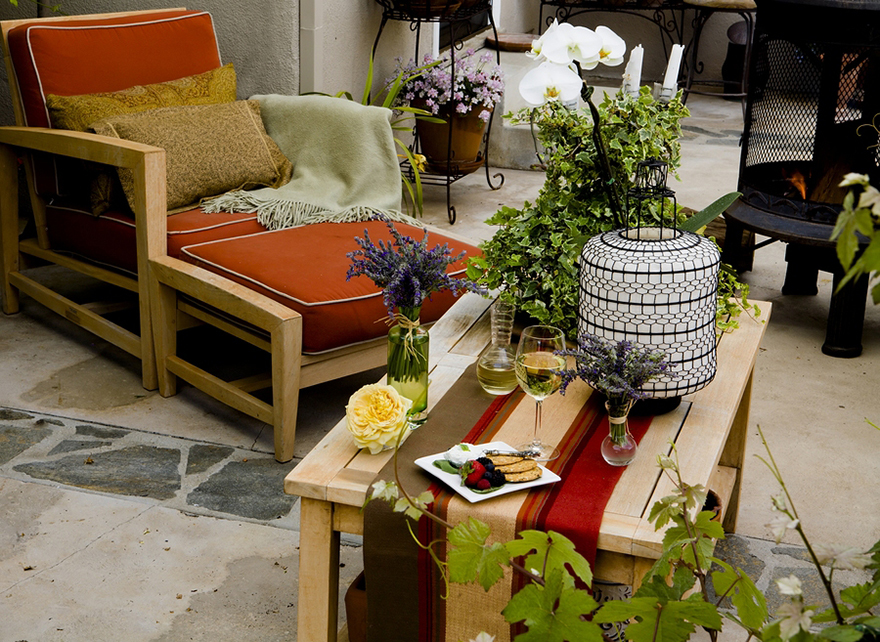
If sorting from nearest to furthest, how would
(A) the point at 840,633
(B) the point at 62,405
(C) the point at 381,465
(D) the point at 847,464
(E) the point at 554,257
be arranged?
(A) the point at 840,633 < (C) the point at 381,465 < (E) the point at 554,257 < (D) the point at 847,464 < (B) the point at 62,405

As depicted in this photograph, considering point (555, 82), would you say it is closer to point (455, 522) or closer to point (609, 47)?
point (609, 47)

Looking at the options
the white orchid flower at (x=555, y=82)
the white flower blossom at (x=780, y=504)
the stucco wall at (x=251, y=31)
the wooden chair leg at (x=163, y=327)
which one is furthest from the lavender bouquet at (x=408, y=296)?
the stucco wall at (x=251, y=31)

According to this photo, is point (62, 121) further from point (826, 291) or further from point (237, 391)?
point (826, 291)

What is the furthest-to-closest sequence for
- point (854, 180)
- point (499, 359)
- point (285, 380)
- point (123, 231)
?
1. point (123, 231)
2. point (285, 380)
3. point (499, 359)
4. point (854, 180)

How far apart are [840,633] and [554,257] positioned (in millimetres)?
1282

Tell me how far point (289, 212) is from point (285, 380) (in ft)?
2.40

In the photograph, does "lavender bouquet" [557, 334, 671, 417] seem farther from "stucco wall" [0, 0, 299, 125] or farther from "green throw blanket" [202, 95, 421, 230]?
"stucco wall" [0, 0, 299, 125]

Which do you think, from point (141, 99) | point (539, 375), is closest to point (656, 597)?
point (539, 375)

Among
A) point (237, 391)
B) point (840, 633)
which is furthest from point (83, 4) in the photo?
point (840, 633)

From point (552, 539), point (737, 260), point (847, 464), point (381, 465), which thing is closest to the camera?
point (552, 539)

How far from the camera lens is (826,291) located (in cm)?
356

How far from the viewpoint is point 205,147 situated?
286 centimetres

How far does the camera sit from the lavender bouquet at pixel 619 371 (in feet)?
4.44

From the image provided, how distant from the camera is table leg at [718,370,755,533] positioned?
2039 millimetres
